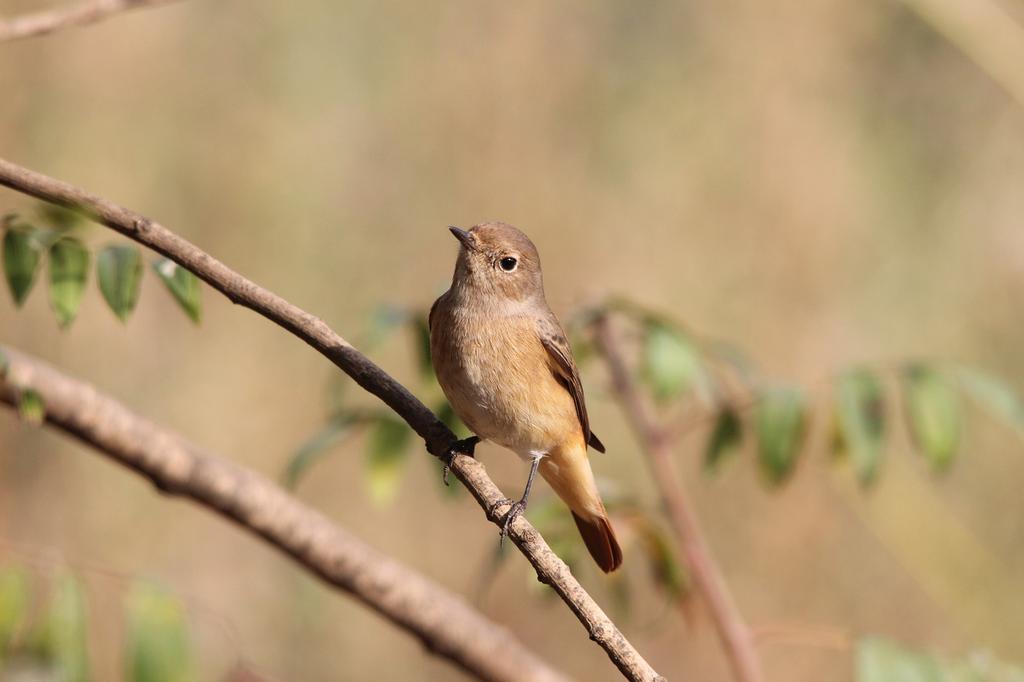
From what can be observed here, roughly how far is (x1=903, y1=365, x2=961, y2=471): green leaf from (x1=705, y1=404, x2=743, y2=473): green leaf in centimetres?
51

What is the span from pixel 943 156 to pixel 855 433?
4090 mm

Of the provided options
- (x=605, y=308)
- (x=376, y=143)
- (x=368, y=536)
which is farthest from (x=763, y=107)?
(x=605, y=308)

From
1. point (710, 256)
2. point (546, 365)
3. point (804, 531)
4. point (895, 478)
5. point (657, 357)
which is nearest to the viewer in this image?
point (657, 357)

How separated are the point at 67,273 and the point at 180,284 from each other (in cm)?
28

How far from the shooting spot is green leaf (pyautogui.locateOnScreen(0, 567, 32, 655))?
2725 millimetres

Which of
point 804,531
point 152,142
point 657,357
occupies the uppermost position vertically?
point 152,142

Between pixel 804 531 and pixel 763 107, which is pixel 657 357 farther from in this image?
pixel 763 107

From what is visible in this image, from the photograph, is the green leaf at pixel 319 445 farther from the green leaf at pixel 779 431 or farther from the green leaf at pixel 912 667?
the green leaf at pixel 912 667

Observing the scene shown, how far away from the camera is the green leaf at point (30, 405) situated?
8.53 feet

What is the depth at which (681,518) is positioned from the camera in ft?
11.1

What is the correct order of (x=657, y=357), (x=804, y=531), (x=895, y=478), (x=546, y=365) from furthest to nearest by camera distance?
(x=804, y=531)
(x=895, y=478)
(x=546, y=365)
(x=657, y=357)

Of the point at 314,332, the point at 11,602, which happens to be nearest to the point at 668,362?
the point at 314,332

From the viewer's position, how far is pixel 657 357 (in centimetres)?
323

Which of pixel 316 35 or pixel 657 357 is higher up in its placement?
pixel 316 35
